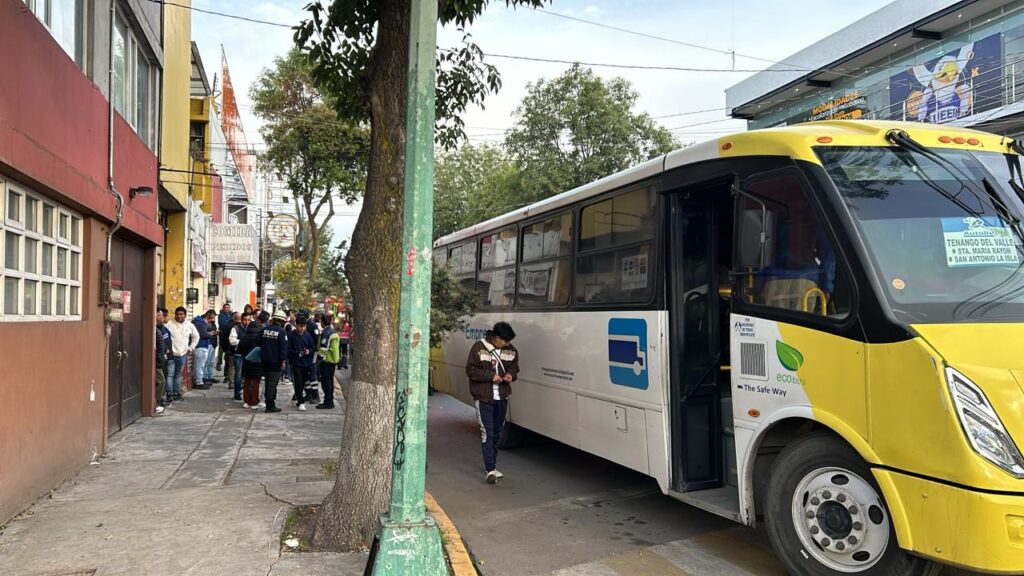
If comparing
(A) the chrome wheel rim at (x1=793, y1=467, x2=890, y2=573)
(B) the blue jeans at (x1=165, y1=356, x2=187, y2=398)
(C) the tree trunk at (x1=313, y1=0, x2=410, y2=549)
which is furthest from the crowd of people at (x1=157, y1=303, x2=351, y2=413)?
(A) the chrome wheel rim at (x1=793, y1=467, x2=890, y2=573)

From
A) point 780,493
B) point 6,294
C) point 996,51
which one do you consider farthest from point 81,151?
point 996,51

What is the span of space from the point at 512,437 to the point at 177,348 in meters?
6.63

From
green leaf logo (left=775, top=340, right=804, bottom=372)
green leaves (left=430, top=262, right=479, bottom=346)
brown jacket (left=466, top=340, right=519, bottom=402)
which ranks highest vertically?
green leaves (left=430, top=262, right=479, bottom=346)

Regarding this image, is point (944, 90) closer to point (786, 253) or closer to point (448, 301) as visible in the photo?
point (448, 301)

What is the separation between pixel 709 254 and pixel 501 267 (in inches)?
160

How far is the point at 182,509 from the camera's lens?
6059mm

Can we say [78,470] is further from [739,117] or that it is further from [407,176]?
[739,117]

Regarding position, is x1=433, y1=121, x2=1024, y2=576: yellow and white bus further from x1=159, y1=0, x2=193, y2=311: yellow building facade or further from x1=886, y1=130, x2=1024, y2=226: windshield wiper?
x1=159, y1=0, x2=193, y2=311: yellow building facade

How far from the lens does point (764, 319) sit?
4863 millimetres

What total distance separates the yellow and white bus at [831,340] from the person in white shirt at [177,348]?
863 centimetres

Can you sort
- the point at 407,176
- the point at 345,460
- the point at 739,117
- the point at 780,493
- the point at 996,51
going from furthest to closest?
1. the point at 739,117
2. the point at 996,51
3. the point at 345,460
4. the point at 780,493
5. the point at 407,176

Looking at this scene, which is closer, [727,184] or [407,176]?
[407,176]

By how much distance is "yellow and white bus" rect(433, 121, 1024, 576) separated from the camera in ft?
12.1

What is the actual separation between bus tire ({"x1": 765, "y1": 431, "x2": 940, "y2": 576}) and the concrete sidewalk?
2.76 m
